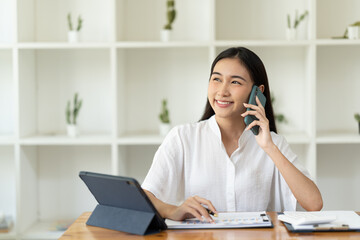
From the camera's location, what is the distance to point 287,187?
88.9 inches

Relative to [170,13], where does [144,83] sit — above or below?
below

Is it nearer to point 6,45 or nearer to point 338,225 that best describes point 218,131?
point 338,225

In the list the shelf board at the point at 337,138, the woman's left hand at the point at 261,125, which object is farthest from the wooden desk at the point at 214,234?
the shelf board at the point at 337,138

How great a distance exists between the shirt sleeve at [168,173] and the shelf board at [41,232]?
1567mm

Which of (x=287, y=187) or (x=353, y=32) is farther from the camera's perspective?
(x=353, y=32)

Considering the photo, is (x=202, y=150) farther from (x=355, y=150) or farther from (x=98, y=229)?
(x=355, y=150)

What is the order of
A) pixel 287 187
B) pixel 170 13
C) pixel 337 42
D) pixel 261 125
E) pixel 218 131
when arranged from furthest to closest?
1. pixel 170 13
2. pixel 337 42
3. pixel 218 131
4. pixel 287 187
5. pixel 261 125

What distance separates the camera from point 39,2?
3859mm

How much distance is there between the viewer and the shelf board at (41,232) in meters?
3.59

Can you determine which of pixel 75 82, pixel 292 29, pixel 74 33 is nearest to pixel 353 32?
pixel 292 29

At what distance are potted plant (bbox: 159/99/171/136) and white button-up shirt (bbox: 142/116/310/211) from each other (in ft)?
4.21

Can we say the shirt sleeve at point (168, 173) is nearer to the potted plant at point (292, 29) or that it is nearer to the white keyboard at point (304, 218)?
the white keyboard at point (304, 218)

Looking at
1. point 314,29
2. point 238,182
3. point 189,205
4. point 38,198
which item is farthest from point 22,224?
point 314,29

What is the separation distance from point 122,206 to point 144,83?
2.18 metres
